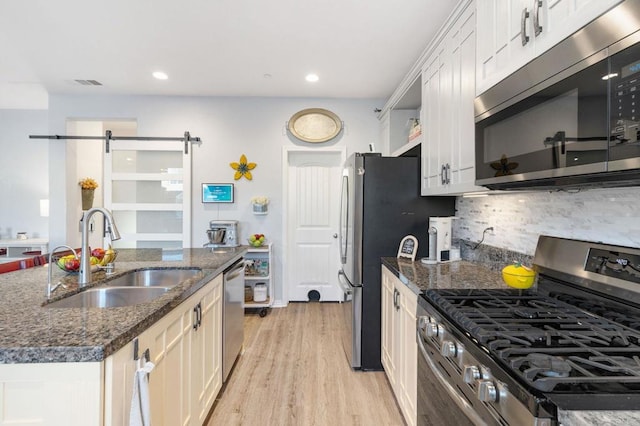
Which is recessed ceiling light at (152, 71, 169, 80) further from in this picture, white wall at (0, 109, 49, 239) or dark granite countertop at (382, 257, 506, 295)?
dark granite countertop at (382, 257, 506, 295)

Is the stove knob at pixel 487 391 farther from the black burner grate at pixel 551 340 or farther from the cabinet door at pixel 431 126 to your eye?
the cabinet door at pixel 431 126

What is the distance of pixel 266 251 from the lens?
4.04 metres

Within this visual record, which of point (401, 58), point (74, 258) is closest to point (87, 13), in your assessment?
point (74, 258)

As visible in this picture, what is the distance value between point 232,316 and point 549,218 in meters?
2.12

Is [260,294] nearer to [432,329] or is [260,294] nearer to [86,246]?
[86,246]

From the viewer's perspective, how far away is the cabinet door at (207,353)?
1698 millimetres

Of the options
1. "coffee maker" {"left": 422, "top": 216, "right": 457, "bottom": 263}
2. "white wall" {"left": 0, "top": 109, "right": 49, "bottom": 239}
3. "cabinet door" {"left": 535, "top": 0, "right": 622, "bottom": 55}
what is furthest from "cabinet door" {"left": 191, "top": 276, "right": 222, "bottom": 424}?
"white wall" {"left": 0, "top": 109, "right": 49, "bottom": 239}

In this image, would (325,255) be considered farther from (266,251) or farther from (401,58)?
(401,58)

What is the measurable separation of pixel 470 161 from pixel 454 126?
31 centimetres

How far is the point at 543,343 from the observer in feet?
3.01

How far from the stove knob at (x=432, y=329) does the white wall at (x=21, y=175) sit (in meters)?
5.64

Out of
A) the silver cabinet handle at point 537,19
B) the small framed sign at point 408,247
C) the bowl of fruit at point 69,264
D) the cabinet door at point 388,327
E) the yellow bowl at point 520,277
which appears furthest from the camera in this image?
the small framed sign at point 408,247

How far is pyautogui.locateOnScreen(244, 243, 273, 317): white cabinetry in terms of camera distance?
12.7ft

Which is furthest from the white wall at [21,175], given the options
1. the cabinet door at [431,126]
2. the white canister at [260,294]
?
the cabinet door at [431,126]
